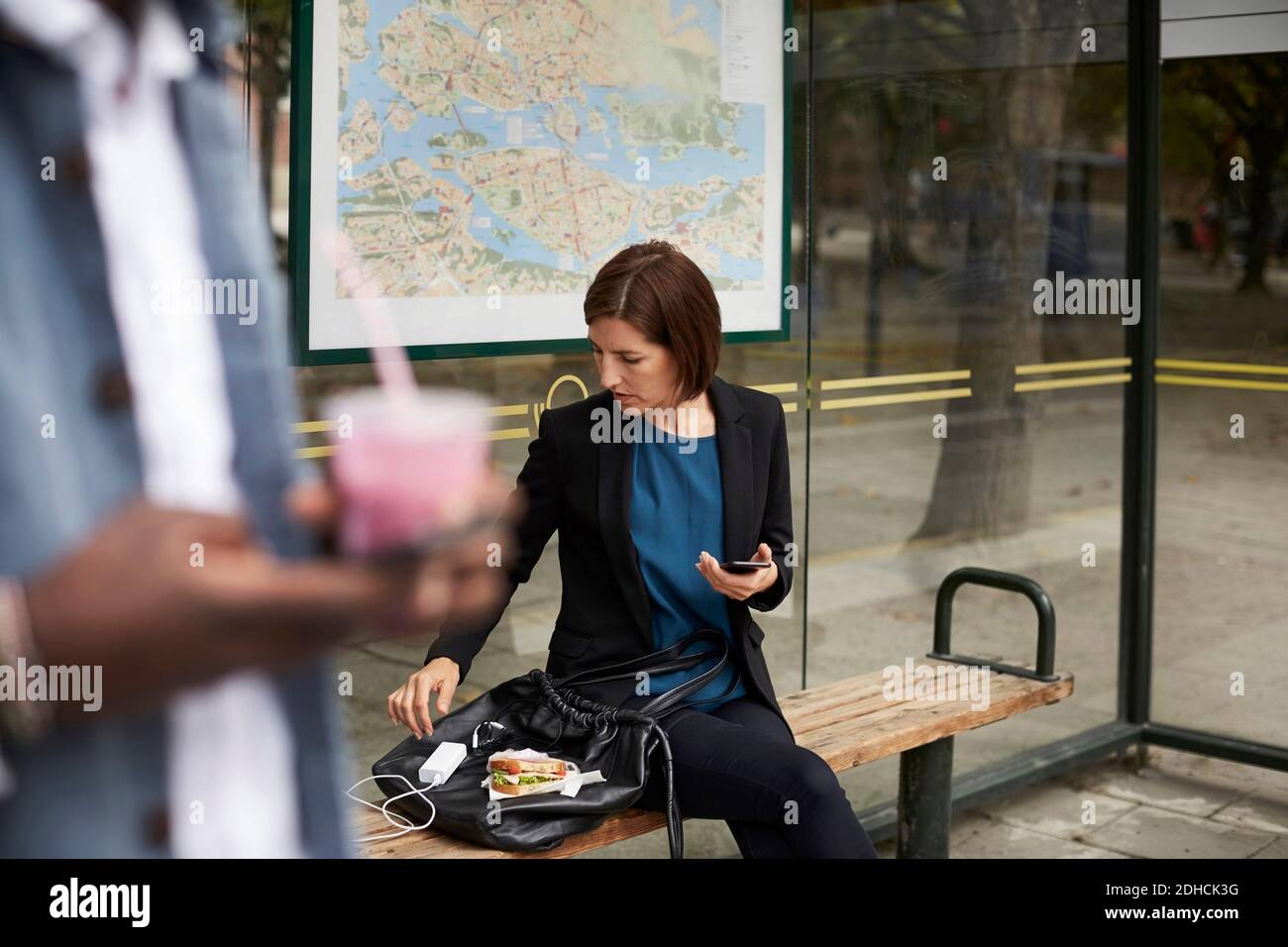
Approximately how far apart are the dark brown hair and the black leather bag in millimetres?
559

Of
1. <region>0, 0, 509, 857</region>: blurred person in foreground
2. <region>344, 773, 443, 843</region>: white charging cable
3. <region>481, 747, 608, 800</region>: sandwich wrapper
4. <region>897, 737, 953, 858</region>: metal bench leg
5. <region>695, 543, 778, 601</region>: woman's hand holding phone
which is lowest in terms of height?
<region>897, 737, 953, 858</region>: metal bench leg

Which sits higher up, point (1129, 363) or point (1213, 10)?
point (1213, 10)

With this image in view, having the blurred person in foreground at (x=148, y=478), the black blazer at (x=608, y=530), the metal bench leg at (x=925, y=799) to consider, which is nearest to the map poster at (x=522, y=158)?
the black blazer at (x=608, y=530)

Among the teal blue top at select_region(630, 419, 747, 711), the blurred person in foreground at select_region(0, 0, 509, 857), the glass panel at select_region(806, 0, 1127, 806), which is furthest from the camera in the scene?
the glass panel at select_region(806, 0, 1127, 806)

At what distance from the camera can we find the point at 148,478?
0.49m

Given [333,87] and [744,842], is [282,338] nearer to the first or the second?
[744,842]

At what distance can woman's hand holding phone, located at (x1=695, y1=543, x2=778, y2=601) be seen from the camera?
2855mm

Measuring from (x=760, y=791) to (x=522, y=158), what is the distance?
1.63 m

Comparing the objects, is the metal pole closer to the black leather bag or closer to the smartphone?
the black leather bag

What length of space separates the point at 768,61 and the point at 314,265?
154 cm

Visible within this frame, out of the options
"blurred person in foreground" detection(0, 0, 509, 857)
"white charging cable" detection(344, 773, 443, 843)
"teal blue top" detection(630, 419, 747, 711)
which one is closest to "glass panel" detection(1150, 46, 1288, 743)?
"teal blue top" detection(630, 419, 747, 711)

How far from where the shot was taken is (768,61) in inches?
163

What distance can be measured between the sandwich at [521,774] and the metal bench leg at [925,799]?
140 centimetres
